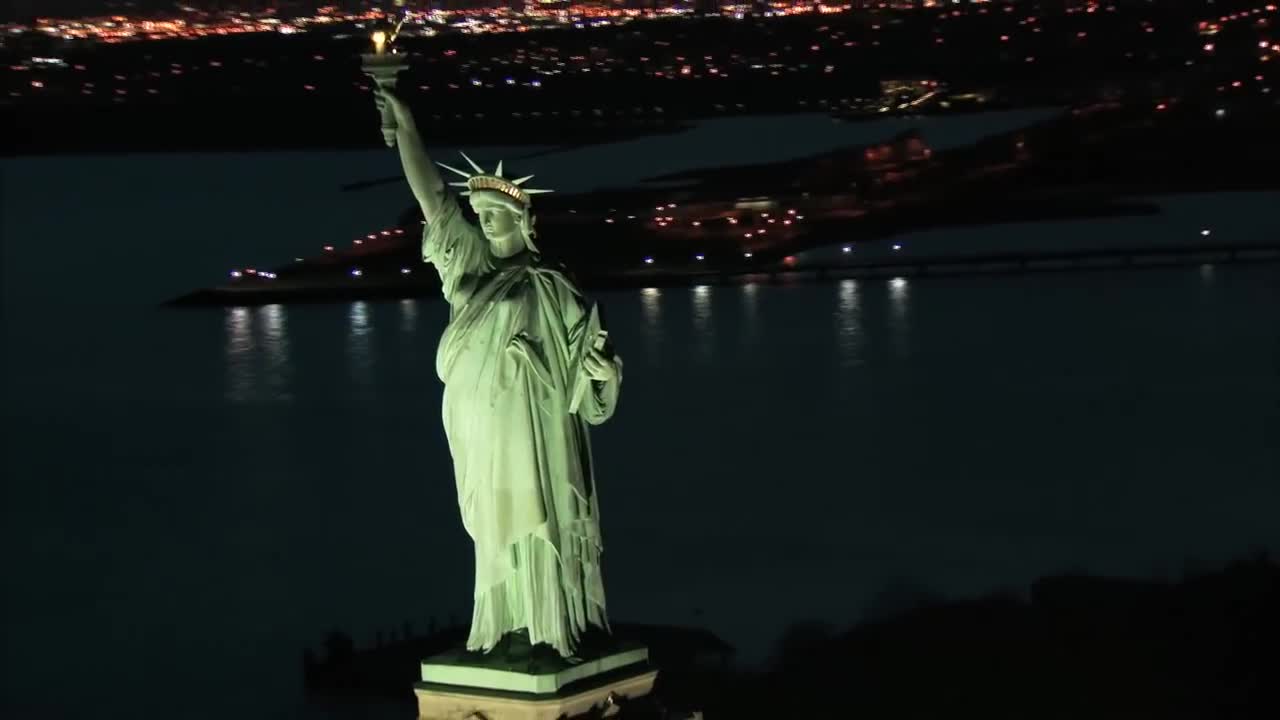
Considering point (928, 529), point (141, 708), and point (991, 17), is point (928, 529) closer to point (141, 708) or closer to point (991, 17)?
point (141, 708)

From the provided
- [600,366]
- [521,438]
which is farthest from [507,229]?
[521,438]

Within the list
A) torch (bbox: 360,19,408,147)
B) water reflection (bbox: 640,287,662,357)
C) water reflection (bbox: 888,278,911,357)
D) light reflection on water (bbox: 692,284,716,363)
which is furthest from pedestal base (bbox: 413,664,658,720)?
water reflection (bbox: 888,278,911,357)

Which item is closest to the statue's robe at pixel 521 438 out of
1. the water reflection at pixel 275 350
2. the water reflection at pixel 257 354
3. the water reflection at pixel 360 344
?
the water reflection at pixel 257 354

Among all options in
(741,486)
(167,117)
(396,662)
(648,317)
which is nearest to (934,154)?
(648,317)

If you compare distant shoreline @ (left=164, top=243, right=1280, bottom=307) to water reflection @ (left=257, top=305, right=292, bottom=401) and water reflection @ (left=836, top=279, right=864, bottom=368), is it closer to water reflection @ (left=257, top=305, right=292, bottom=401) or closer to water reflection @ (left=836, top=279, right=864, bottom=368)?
water reflection @ (left=257, top=305, right=292, bottom=401)

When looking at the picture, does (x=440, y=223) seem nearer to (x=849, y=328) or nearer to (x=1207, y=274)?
(x=849, y=328)

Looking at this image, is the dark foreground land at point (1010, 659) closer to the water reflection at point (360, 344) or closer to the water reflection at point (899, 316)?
the water reflection at point (360, 344)

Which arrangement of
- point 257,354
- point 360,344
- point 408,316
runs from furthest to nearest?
point 408,316
point 257,354
point 360,344
